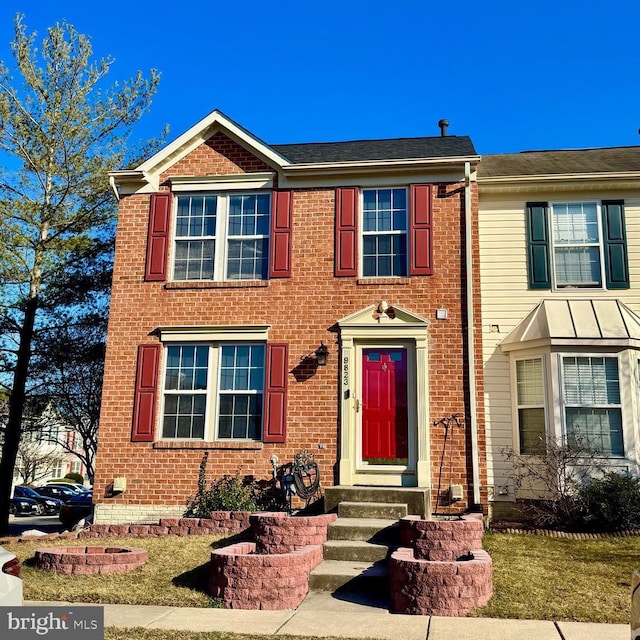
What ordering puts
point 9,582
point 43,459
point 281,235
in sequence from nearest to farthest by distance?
point 9,582 → point 281,235 → point 43,459

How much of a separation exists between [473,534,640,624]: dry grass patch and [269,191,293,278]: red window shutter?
5597 millimetres

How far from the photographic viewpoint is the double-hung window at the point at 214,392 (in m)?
11.5

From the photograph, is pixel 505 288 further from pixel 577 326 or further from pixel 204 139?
pixel 204 139

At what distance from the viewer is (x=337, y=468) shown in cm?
1098

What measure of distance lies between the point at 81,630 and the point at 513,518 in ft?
25.2

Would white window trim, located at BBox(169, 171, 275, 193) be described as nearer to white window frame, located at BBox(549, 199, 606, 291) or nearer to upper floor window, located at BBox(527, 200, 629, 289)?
upper floor window, located at BBox(527, 200, 629, 289)

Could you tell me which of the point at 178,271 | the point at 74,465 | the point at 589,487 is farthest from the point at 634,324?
the point at 74,465

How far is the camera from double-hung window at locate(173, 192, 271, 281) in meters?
12.2

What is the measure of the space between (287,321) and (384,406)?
87.6 inches

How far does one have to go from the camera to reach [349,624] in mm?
6148

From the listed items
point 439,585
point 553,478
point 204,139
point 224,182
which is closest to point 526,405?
point 553,478

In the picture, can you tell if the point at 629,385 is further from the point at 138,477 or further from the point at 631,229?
the point at 138,477

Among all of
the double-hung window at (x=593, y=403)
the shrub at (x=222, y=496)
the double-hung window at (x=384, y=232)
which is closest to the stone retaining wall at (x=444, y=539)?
the shrub at (x=222, y=496)

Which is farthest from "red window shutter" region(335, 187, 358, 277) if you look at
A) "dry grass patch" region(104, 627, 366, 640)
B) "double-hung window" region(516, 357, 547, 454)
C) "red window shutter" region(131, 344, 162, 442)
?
"dry grass patch" region(104, 627, 366, 640)
